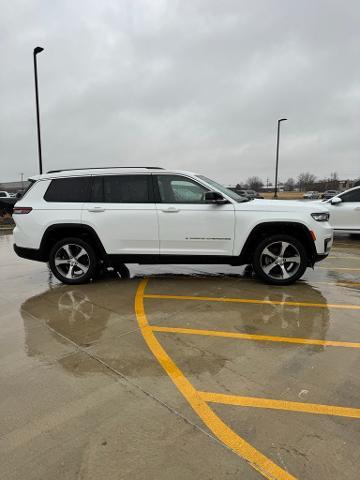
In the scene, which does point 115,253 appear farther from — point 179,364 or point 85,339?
point 179,364

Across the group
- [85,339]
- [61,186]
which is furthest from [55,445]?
[61,186]

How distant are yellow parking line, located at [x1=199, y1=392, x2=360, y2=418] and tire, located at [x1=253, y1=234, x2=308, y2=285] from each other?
3.19m

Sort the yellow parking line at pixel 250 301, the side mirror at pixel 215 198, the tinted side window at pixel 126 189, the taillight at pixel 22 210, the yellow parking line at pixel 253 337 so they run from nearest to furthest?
the yellow parking line at pixel 253 337 → the yellow parking line at pixel 250 301 → the side mirror at pixel 215 198 → the tinted side window at pixel 126 189 → the taillight at pixel 22 210

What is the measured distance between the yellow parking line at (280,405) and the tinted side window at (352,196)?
9133mm

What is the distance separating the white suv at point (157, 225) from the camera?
5.80 meters

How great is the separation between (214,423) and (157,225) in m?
3.67

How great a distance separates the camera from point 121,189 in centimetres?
608

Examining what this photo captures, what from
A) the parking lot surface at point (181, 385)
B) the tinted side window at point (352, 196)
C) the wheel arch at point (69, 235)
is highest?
the tinted side window at point (352, 196)

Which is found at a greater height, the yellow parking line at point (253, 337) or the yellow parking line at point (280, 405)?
the yellow parking line at point (253, 337)

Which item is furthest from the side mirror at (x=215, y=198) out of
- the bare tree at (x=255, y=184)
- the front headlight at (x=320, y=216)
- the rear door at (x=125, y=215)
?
the bare tree at (x=255, y=184)

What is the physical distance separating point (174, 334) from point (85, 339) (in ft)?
3.10

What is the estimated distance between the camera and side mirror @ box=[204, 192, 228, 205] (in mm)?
5663

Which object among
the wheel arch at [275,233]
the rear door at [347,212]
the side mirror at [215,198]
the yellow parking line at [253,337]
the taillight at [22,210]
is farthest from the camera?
the rear door at [347,212]

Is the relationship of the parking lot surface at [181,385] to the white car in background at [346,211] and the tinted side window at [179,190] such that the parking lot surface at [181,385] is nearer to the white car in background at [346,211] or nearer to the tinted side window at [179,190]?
the tinted side window at [179,190]
